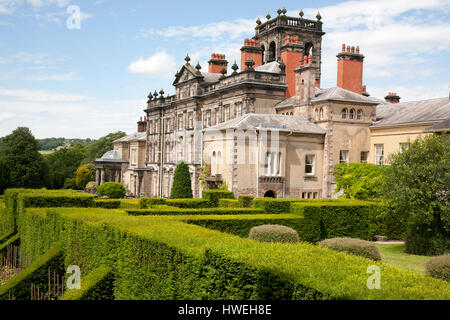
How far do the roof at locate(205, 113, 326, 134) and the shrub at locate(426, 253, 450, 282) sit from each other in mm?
20428

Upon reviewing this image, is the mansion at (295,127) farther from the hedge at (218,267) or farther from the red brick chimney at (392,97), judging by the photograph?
Answer: the hedge at (218,267)

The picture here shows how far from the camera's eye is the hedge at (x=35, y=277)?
15.7 meters

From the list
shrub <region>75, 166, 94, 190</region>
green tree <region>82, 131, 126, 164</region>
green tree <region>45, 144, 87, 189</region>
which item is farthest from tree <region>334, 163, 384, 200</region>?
green tree <region>45, 144, 87, 189</region>

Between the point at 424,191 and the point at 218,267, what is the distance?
16.1m

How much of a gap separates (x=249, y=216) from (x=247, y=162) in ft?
39.3

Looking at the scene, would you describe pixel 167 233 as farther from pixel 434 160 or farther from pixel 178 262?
pixel 434 160

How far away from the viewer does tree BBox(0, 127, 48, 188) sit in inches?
2427

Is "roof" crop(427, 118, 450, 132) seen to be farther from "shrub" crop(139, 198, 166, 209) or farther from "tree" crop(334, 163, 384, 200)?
"shrub" crop(139, 198, 166, 209)

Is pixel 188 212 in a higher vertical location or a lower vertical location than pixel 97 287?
higher

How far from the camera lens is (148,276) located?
35.4ft

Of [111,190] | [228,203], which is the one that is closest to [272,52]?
[111,190]

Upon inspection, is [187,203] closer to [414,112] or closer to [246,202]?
[246,202]

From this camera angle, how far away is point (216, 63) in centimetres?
5694

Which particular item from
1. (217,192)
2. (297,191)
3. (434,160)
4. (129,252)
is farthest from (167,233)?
(297,191)
